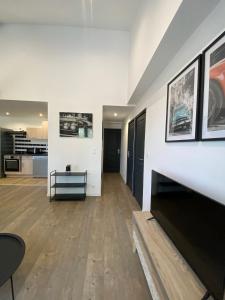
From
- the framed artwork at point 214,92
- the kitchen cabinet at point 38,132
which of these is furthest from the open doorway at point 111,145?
the framed artwork at point 214,92

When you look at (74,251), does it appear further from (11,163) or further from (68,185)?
(11,163)

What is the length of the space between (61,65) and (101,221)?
3.72m

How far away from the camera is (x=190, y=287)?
3.61 feet

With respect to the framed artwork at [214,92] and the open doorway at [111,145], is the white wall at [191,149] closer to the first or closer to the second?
the framed artwork at [214,92]

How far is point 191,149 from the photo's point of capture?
1.62 metres

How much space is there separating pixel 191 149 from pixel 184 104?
45 cm

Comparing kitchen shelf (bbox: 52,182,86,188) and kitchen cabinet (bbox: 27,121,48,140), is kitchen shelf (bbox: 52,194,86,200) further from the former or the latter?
kitchen cabinet (bbox: 27,121,48,140)

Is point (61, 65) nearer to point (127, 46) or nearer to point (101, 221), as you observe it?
point (127, 46)

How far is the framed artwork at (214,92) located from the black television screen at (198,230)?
1.50 ft

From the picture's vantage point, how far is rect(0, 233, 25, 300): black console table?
1.32 m

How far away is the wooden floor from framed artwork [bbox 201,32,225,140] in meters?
1.56

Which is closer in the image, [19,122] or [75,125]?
[75,125]

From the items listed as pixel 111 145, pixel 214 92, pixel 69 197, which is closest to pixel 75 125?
pixel 69 197

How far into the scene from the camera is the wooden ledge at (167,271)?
1071 millimetres
